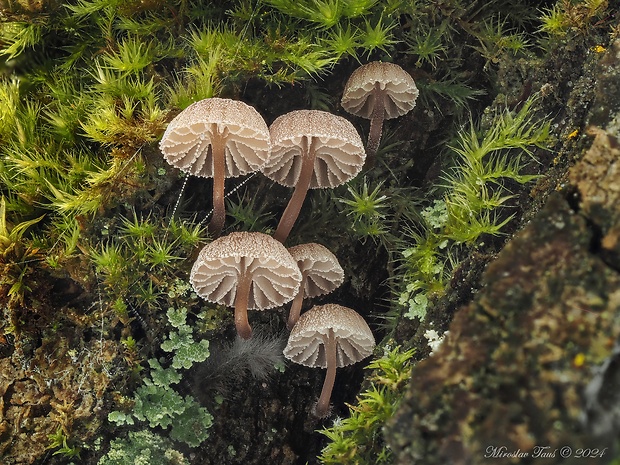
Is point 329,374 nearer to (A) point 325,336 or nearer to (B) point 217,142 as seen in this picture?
(A) point 325,336

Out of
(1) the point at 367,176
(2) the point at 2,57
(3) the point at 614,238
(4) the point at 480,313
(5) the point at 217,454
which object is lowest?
(5) the point at 217,454

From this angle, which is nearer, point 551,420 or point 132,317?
point 551,420

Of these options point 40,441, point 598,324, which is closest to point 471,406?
point 598,324

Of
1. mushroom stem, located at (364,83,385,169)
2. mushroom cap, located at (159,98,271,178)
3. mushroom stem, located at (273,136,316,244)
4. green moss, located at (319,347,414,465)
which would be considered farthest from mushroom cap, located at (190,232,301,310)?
mushroom stem, located at (364,83,385,169)

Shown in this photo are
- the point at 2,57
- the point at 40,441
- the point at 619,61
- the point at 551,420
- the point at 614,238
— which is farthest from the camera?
the point at 2,57

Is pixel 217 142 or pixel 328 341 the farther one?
pixel 328 341

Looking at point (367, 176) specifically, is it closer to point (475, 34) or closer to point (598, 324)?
point (475, 34)

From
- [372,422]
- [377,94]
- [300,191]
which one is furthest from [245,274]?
[377,94]
